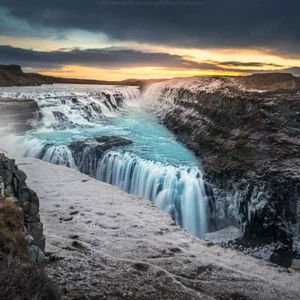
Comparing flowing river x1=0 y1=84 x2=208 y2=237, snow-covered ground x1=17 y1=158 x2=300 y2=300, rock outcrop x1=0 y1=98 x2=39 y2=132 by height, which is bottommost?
snow-covered ground x1=17 y1=158 x2=300 y2=300

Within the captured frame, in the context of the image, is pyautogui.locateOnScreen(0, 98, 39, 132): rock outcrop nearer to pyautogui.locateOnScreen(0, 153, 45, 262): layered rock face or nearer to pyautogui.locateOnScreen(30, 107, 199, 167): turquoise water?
pyautogui.locateOnScreen(30, 107, 199, 167): turquoise water

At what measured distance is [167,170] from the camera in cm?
2016

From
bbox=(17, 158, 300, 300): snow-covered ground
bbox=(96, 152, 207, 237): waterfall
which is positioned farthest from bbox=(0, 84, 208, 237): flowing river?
bbox=(17, 158, 300, 300): snow-covered ground

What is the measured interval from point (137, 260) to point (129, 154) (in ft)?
41.6

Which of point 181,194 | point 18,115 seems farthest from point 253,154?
point 18,115

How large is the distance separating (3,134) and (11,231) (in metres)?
25.0

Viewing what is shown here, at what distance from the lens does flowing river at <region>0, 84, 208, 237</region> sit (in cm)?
1820

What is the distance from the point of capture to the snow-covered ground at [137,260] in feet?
29.9

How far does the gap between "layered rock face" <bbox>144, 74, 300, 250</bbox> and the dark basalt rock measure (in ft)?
19.3

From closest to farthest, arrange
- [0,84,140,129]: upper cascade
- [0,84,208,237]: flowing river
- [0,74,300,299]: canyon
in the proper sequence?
[0,74,300,299]: canyon → [0,84,208,237]: flowing river → [0,84,140,129]: upper cascade

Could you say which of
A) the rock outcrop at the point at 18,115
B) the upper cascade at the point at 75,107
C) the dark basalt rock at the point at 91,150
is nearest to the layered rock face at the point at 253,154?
the dark basalt rock at the point at 91,150

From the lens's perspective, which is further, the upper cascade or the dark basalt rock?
the upper cascade

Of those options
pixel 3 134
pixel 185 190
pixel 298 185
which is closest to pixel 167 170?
pixel 185 190

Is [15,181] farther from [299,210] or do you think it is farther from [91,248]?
[299,210]
